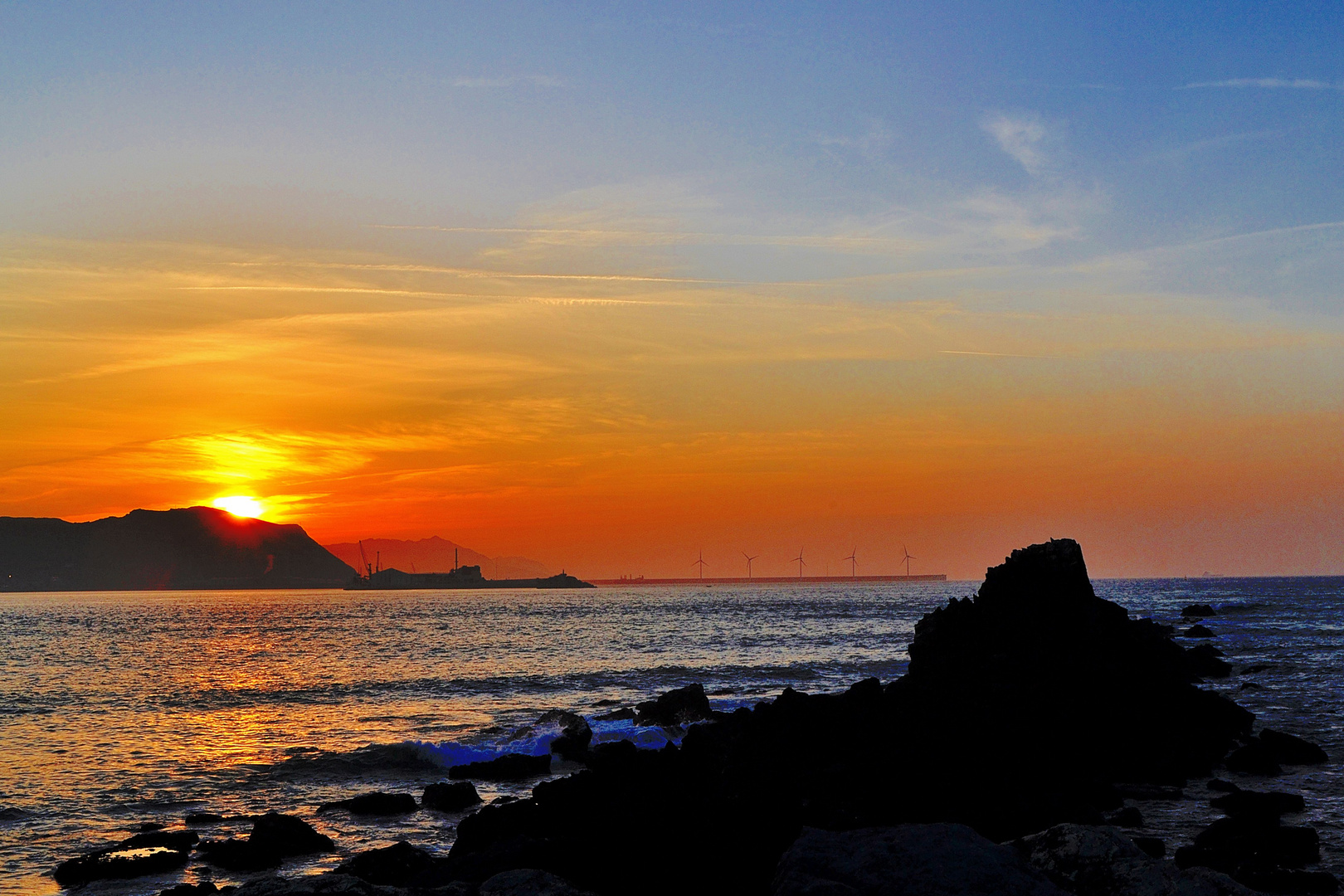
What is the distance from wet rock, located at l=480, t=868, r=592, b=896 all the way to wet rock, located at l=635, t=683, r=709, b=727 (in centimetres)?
2260

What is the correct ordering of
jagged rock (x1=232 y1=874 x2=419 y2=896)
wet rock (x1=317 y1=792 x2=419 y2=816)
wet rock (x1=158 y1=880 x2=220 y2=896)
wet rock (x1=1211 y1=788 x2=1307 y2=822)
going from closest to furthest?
jagged rock (x1=232 y1=874 x2=419 y2=896) → wet rock (x1=158 y1=880 x2=220 y2=896) → wet rock (x1=1211 y1=788 x2=1307 y2=822) → wet rock (x1=317 y1=792 x2=419 y2=816)

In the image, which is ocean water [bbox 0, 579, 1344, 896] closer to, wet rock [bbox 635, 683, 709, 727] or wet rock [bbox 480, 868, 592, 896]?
wet rock [bbox 635, 683, 709, 727]

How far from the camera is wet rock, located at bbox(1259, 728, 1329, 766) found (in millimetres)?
22516

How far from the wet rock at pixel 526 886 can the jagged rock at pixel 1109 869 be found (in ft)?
15.2

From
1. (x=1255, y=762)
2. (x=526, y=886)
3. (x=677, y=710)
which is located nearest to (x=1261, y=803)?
(x=1255, y=762)

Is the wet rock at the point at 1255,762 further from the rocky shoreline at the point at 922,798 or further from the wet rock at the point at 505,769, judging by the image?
the wet rock at the point at 505,769

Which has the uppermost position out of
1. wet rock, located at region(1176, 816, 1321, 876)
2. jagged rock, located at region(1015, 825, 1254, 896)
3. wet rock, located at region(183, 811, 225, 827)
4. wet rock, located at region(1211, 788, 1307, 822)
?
jagged rock, located at region(1015, 825, 1254, 896)

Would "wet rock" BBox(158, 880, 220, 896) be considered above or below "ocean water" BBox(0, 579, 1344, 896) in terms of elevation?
above

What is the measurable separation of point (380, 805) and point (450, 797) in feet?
4.62

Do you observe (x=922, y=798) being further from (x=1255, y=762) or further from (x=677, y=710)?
(x=677, y=710)

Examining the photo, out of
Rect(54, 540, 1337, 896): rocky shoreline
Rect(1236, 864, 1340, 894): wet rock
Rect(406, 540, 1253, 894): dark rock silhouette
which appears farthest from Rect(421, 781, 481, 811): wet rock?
Rect(1236, 864, 1340, 894): wet rock

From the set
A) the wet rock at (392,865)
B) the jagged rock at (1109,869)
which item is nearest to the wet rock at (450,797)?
the wet rock at (392,865)

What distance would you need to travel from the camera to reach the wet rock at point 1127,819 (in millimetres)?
17141

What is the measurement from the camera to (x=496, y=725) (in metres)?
34.1
